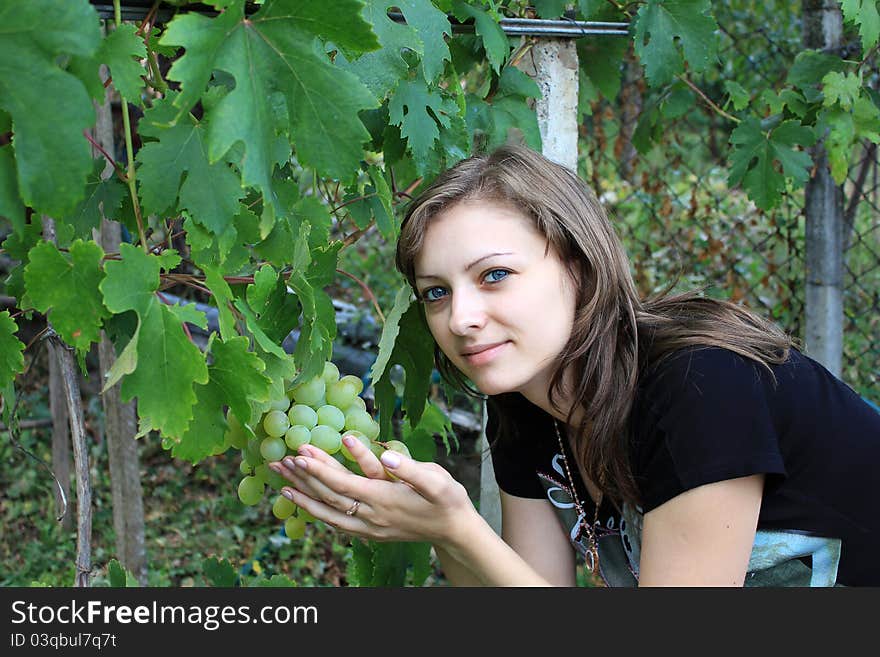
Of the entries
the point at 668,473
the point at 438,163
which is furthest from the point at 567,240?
the point at 668,473

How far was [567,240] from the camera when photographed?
1.50 metres

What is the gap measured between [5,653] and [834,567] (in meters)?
1.26

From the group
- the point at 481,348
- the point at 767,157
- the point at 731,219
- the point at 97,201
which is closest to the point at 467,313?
the point at 481,348

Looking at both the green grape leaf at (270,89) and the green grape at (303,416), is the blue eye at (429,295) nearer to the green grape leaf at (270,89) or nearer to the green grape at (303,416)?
the green grape at (303,416)

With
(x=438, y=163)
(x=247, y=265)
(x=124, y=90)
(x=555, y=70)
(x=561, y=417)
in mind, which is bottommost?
(x=561, y=417)

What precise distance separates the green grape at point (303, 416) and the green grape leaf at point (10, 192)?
0.48 meters

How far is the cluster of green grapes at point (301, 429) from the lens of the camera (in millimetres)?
1301

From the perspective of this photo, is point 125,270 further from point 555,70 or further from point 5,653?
point 555,70

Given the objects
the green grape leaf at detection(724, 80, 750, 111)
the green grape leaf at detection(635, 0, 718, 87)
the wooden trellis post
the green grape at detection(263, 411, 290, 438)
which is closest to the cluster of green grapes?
the green grape at detection(263, 411, 290, 438)

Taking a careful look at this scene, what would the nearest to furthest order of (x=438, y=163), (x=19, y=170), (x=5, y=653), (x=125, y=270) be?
(x=19, y=170)
(x=125, y=270)
(x=5, y=653)
(x=438, y=163)

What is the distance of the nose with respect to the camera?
138cm

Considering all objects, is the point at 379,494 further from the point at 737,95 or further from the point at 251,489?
the point at 737,95

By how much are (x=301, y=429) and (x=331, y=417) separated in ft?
0.18

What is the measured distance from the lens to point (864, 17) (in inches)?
74.2
